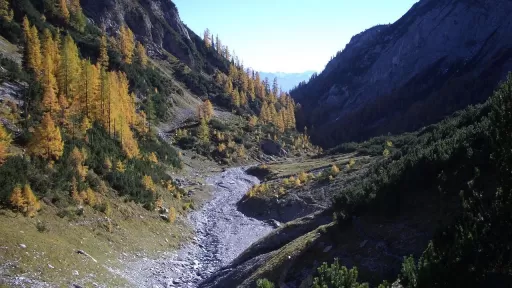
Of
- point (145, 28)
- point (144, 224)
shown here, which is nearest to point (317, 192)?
point (144, 224)

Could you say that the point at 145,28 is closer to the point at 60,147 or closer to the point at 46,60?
the point at 46,60

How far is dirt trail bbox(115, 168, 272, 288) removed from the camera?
3281cm

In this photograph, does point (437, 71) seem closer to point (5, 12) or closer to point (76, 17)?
point (76, 17)

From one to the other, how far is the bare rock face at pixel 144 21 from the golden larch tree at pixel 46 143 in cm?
12992

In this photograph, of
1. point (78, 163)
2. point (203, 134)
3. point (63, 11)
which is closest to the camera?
point (78, 163)

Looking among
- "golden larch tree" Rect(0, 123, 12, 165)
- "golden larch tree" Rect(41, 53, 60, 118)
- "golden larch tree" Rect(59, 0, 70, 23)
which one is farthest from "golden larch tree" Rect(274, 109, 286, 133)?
"golden larch tree" Rect(0, 123, 12, 165)

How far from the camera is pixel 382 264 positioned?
67.9 feet

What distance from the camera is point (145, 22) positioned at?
172500 mm

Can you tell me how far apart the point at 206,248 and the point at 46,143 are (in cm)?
2122

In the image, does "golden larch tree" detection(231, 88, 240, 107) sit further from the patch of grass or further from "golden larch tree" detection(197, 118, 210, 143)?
the patch of grass

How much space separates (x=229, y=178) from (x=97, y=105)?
3720cm

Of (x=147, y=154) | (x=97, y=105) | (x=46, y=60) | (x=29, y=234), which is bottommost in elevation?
(x=29, y=234)

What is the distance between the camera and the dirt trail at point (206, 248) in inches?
1292

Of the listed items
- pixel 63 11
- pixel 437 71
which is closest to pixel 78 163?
pixel 63 11
